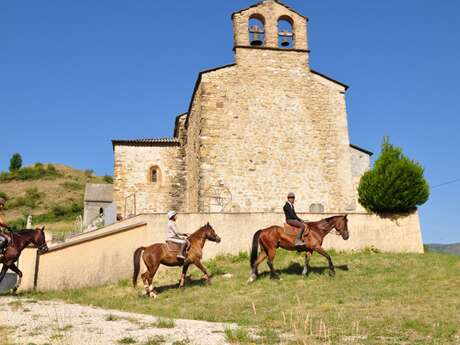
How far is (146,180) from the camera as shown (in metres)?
22.5

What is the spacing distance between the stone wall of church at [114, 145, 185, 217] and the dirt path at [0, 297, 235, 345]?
41.7 ft

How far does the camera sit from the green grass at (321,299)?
6.71 meters

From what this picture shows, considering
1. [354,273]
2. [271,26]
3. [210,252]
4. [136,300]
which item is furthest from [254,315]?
[271,26]

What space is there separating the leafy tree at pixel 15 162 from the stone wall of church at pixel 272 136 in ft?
201

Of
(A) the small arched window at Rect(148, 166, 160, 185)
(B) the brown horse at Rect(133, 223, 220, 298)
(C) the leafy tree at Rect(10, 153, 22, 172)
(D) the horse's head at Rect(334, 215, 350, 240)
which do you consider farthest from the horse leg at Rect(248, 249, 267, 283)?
(C) the leafy tree at Rect(10, 153, 22, 172)

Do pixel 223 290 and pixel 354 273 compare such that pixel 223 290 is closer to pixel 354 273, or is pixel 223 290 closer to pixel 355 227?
pixel 354 273

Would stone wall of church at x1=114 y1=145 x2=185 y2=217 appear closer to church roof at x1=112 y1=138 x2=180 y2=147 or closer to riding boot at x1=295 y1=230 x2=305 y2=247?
church roof at x1=112 y1=138 x2=180 y2=147

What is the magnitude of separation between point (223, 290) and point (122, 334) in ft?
15.7

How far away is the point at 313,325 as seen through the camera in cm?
731

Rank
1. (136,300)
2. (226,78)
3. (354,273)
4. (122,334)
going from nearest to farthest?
(122,334)
(136,300)
(354,273)
(226,78)

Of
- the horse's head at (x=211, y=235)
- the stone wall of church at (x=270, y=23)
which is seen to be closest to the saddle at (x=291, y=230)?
the horse's head at (x=211, y=235)

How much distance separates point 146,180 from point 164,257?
11218 mm

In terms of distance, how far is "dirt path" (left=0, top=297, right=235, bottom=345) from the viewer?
6.31m

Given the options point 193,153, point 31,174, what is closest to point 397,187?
point 193,153
